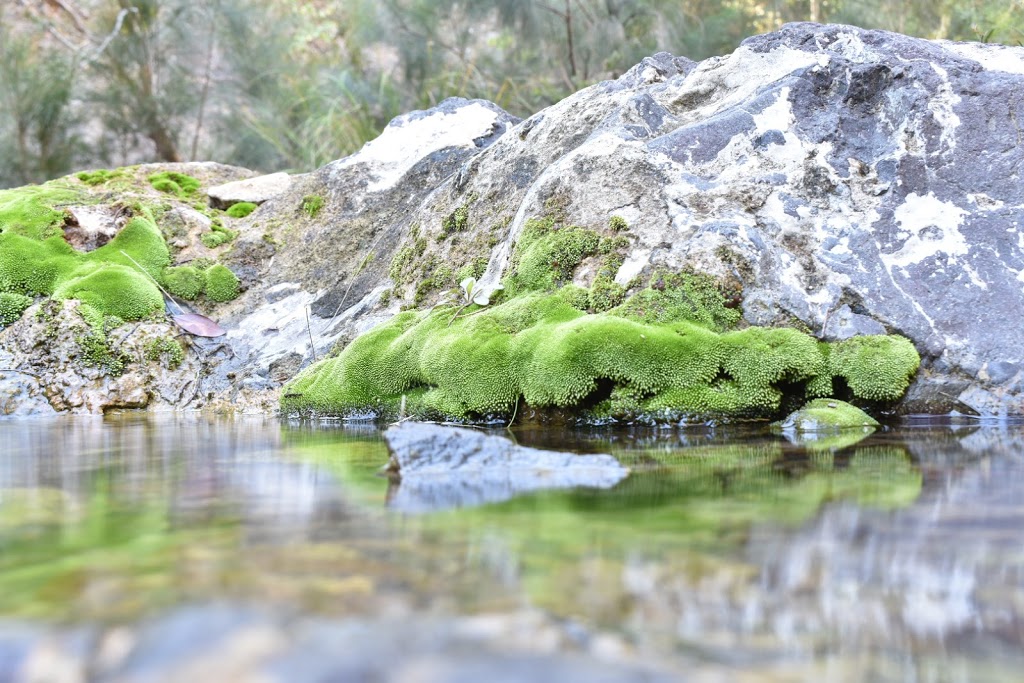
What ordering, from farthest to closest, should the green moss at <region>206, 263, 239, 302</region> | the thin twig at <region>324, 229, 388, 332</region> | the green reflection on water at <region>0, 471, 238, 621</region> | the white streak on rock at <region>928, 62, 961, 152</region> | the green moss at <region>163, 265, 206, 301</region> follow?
the green moss at <region>206, 263, 239, 302</region> → the green moss at <region>163, 265, 206, 301</region> → the thin twig at <region>324, 229, 388, 332</region> → the white streak on rock at <region>928, 62, 961, 152</region> → the green reflection on water at <region>0, 471, 238, 621</region>

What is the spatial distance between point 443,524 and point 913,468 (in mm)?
2065

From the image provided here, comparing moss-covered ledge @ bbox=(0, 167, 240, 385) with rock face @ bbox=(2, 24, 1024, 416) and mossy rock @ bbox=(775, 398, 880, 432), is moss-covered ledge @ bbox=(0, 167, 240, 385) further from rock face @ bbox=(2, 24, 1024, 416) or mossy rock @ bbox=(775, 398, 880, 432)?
mossy rock @ bbox=(775, 398, 880, 432)

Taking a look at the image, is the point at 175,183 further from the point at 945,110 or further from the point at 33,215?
the point at 945,110

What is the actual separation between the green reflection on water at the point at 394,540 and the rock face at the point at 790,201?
2.11 metres

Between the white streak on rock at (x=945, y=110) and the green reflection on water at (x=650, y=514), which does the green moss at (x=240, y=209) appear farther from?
the white streak on rock at (x=945, y=110)

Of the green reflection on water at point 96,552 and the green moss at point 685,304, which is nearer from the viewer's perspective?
the green reflection on water at point 96,552

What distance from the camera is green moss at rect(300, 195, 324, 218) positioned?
9531 mm

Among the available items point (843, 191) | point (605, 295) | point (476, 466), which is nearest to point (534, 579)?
point (476, 466)

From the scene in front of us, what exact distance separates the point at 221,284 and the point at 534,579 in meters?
7.83

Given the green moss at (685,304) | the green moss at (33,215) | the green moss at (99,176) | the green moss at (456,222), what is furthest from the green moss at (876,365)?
the green moss at (99,176)

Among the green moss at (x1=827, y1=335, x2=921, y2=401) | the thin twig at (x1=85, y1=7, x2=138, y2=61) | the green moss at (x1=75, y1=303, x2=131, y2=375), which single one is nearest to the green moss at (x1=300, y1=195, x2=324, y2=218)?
the green moss at (x1=75, y1=303, x2=131, y2=375)

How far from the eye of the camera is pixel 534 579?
1.85m

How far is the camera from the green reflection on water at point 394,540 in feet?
5.81

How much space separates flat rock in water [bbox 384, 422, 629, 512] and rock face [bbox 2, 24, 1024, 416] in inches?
94.0
